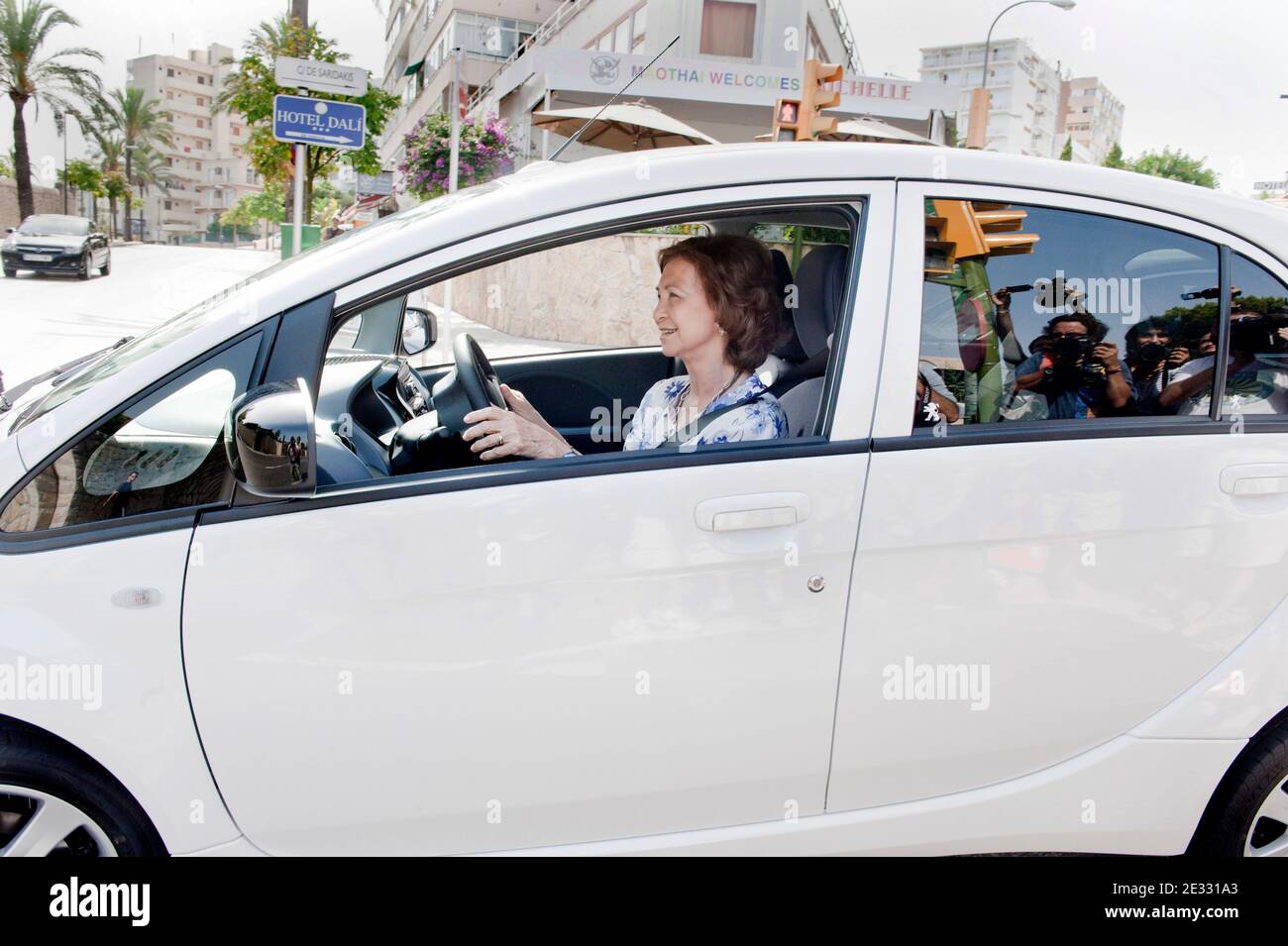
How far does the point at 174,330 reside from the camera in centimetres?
205

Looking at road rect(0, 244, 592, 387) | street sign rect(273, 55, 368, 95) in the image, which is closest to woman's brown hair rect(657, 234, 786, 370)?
road rect(0, 244, 592, 387)

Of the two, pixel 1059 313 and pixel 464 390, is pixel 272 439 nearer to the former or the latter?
pixel 464 390

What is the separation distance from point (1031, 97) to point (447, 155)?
5466 inches

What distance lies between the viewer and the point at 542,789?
1827mm

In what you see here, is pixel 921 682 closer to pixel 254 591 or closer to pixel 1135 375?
pixel 1135 375

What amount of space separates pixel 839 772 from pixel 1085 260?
45.0 inches

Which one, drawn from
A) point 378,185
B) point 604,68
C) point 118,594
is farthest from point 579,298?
point 378,185

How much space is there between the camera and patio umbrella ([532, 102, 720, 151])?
9.97 metres

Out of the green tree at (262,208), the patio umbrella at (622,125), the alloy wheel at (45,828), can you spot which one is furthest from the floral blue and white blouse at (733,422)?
the green tree at (262,208)

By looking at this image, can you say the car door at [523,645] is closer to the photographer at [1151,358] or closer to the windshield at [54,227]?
the photographer at [1151,358]

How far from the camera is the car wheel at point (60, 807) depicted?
1.74m

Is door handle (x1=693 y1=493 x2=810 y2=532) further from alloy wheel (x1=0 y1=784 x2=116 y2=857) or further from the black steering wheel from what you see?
alloy wheel (x1=0 y1=784 x2=116 y2=857)

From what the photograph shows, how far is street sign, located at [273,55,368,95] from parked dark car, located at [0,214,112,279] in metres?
15.1
